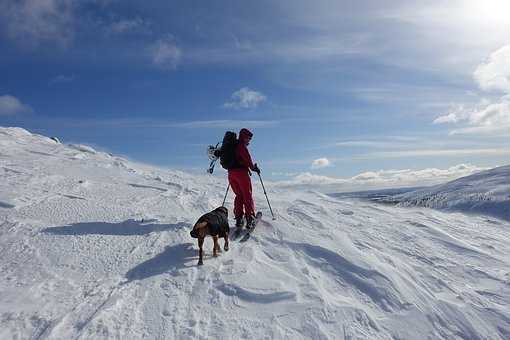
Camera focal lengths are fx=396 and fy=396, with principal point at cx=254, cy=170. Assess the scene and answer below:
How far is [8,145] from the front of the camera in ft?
61.9

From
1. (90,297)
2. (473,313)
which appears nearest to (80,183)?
(90,297)

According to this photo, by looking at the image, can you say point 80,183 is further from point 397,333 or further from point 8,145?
point 397,333

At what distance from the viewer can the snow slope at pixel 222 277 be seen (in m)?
5.89

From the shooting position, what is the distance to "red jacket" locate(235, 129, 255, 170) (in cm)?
1000

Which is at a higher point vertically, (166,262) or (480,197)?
(480,197)

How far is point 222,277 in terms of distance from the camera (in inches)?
280

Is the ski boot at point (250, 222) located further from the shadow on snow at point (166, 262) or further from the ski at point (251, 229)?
the shadow on snow at point (166, 262)

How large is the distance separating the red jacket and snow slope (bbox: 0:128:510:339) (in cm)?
172

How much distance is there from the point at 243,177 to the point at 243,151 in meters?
0.68

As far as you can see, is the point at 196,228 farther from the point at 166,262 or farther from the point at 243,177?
the point at 243,177

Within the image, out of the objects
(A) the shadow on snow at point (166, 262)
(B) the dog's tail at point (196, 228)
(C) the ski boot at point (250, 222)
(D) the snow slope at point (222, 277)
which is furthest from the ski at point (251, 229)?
(B) the dog's tail at point (196, 228)

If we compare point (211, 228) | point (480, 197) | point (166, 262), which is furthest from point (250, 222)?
point (480, 197)

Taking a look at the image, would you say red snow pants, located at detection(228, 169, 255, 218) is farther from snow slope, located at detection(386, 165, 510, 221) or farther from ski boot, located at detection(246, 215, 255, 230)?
snow slope, located at detection(386, 165, 510, 221)

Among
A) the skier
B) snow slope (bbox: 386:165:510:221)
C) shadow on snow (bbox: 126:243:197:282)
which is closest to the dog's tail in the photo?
shadow on snow (bbox: 126:243:197:282)
